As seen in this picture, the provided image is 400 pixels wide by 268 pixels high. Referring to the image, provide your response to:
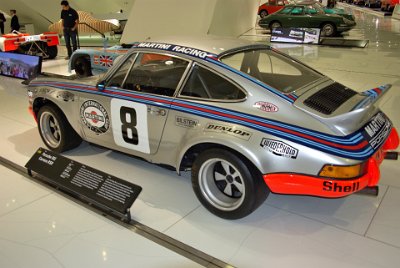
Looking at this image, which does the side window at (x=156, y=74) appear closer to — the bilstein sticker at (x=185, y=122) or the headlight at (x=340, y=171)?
the bilstein sticker at (x=185, y=122)

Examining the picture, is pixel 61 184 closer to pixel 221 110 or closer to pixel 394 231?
pixel 221 110

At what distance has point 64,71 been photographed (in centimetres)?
886

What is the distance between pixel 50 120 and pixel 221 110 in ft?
7.72

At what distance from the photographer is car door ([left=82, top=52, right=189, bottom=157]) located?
117 inches

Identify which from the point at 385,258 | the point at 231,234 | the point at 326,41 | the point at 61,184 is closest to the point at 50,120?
the point at 61,184

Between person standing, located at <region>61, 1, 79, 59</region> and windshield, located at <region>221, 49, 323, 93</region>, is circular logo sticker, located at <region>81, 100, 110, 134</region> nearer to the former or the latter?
windshield, located at <region>221, 49, 323, 93</region>

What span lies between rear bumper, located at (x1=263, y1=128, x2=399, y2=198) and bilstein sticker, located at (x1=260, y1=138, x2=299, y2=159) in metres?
0.14

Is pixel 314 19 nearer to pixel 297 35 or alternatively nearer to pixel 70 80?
pixel 297 35

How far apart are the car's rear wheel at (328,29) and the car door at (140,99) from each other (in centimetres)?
1140

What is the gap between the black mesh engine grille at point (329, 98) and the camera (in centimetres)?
251

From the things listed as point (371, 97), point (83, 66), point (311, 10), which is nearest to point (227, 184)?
point (371, 97)

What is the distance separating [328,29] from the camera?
13.0 m

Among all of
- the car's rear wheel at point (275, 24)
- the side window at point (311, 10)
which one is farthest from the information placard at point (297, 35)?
the car's rear wheel at point (275, 24)

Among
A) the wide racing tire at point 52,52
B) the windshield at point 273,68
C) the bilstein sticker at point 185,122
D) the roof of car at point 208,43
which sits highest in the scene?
the roof of car at point 208,43
